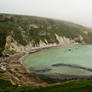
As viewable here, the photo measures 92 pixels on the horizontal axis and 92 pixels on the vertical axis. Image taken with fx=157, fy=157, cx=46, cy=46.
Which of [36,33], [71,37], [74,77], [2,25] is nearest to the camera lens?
→ [74,77]

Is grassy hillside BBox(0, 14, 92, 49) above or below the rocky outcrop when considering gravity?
above

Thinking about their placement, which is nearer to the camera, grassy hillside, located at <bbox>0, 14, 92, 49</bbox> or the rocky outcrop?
the rocky outcrop

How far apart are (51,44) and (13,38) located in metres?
41.9

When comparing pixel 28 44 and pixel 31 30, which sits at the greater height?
pixel 31 30

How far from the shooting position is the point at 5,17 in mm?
174125

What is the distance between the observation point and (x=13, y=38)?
14238 centimetres

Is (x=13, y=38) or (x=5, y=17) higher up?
(x=5, y=17)

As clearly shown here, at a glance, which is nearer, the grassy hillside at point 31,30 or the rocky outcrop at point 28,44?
the rocky outcrop at point 28,44

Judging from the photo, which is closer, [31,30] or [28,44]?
[28,44]

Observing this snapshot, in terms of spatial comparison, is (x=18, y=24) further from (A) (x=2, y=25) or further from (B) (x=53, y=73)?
(B) (x=53, y=73)

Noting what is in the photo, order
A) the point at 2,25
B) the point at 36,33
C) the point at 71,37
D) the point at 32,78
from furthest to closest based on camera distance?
the point at 71,37 < the point at 36,33 < the point at 2,25 < the point at 32,78

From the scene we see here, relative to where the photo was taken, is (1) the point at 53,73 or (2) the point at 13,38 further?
(2) the point at 13,38

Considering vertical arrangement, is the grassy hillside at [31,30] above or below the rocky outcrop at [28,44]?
above

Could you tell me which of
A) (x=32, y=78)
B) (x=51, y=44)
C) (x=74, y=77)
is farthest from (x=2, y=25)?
(x=74, y=77)
